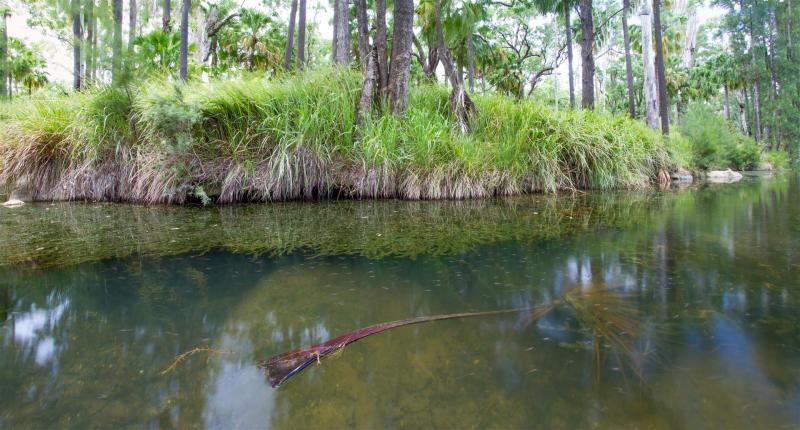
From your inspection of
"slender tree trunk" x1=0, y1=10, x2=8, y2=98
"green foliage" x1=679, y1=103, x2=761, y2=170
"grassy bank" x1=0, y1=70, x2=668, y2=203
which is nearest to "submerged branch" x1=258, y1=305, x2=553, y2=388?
"grassy bank" x1=0, y1=70, x2=668, y2=203

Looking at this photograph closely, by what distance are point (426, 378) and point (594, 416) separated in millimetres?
394

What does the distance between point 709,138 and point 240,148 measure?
1345cm

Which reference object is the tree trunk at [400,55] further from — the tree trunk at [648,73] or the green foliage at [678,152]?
the tree trunk at [648,73]

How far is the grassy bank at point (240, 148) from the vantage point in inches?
191

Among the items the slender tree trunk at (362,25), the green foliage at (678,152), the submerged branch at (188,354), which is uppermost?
the slender tree trunk at (362,25)

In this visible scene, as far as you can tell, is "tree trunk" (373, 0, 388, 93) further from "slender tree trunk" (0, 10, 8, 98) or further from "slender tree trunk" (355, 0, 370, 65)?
"slender tree trunk" (0, 10, 8, 98)

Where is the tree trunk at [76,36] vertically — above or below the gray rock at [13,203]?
above

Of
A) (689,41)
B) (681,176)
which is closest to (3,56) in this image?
(681,176)

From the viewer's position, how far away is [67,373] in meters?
1.07

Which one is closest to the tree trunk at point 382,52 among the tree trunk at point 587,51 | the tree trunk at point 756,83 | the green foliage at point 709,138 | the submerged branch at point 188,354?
the submerged branch at point 188,354

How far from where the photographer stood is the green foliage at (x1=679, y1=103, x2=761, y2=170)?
11992 mm

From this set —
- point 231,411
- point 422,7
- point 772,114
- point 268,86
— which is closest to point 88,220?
point 268,86

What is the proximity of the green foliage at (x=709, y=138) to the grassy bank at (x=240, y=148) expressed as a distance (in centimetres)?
965

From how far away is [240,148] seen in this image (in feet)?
16.2
